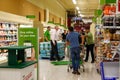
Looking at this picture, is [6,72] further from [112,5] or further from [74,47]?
[74,47]

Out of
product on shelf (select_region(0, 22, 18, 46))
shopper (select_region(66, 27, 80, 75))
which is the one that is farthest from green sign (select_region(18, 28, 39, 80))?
product on shelf (select_region(0, 22, 18, 46))

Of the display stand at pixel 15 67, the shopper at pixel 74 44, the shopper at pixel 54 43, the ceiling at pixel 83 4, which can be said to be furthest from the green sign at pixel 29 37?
the ceiling at pixel 83 4

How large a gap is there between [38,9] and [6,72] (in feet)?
49.6

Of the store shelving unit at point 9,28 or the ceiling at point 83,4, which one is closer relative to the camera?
the store shelving unit at point 9,28

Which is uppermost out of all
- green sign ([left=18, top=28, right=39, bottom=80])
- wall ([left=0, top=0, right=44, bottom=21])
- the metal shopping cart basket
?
wall ([left=0, top=0, right=44, bottom=21])

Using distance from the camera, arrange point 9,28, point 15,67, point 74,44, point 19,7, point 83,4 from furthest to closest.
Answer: point 83,4 → point 19,7 → point 9,28 → point 74,44 → point 15,67

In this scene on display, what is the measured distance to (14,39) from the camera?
1438 cm

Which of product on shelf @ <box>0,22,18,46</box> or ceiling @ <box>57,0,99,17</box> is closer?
product on shelf @ <box>0,22,18,46</box>

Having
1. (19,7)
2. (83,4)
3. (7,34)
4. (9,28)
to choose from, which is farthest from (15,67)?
(83,4)

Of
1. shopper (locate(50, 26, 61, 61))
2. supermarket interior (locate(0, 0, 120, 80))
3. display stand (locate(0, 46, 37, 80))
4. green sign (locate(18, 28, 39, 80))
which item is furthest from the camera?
shopper (locate(50, 26, 61, 61))

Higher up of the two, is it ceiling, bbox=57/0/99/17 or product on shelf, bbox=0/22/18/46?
ceiling, bbox=57/0/99/17

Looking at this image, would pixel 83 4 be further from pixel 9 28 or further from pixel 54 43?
pixel 54 43

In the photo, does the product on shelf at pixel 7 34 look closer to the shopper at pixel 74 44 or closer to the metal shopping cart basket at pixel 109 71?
the shopper at pixel 74 44

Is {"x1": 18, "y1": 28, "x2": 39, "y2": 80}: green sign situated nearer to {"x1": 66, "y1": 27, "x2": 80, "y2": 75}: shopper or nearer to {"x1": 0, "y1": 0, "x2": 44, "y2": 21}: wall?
{"x1": 66, "y1": 27, "x2": 80, "y2": 75}: shopper
